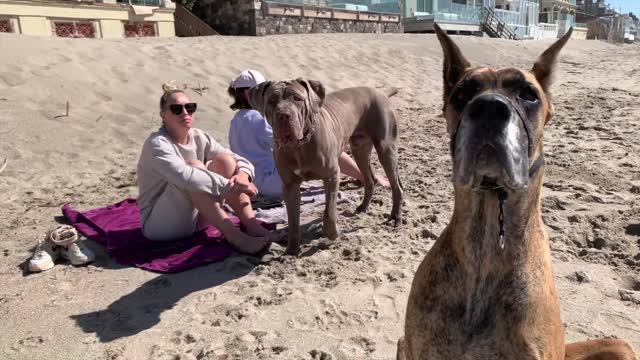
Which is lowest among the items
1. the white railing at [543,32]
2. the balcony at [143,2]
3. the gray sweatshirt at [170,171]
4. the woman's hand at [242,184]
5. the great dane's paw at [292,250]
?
the great dane's paw at [292,250]

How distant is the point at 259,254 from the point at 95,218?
5.58 feet

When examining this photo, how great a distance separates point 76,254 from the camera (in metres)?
3.93

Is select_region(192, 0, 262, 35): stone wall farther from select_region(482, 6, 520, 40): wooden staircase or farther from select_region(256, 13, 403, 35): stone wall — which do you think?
select_region(482, 6, 520, 40): wooden staircase

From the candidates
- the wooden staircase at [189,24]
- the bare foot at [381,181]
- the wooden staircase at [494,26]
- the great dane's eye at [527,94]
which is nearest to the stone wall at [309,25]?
the wooden staircase at [189,24]

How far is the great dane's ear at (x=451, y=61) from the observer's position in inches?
85.3

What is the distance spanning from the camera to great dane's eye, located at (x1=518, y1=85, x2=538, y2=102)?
1847 mm

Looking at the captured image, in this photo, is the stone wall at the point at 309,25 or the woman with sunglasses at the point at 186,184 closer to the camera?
the woman with sunglasses at the point at 186,184

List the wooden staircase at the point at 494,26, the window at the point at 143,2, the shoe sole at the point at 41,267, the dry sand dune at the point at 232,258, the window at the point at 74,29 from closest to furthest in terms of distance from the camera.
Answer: the dry sand dune at the point at 232,258 < the shoe sole at the point at 41,267 < the window at the point at 74,29 < the window at the point at 143,2 < the wooden staircase at the point at 494,26

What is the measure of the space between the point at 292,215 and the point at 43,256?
1895 mm

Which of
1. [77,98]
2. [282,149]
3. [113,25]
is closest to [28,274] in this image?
[282,149]

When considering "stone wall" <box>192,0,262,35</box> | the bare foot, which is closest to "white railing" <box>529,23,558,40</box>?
"stone wall" <box>192,0,262,35</box>

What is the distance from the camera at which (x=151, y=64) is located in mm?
9781

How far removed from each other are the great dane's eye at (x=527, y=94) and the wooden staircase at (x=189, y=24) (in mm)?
19878

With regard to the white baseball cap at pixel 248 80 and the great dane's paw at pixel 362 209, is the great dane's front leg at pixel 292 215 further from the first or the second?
the white baseball cap at pixel 248 80
